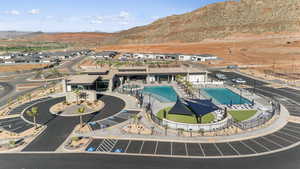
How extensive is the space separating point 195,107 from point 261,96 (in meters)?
28.0

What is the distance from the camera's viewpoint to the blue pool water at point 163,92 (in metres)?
55.5

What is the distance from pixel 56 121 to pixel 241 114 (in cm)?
4085

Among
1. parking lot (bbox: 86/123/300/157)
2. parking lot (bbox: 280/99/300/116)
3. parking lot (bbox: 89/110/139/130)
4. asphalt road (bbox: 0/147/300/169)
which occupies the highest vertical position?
parking lot (bbox: 280/99/300/116)

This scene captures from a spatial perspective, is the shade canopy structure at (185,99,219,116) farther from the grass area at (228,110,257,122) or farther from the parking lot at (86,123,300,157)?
the parking lot at (86,123,300,157)

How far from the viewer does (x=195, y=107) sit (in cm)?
3903

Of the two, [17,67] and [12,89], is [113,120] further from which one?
[17,67]

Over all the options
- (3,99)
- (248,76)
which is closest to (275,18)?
(248,76)

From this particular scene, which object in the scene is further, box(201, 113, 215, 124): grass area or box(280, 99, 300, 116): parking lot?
box(280, 99, 300, 116): parking lot

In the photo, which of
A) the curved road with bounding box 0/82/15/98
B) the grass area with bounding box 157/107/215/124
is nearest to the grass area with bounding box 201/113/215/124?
the grass area with bounding box 157/107/215/124

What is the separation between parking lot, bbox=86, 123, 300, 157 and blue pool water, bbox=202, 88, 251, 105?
19.0 m

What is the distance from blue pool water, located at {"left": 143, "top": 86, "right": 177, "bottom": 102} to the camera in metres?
55.5

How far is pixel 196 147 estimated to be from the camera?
30.8 m

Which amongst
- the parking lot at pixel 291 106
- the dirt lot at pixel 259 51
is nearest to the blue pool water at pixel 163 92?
the parking lot at pixel 291 106

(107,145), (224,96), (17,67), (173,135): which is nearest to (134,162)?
(107,145)
